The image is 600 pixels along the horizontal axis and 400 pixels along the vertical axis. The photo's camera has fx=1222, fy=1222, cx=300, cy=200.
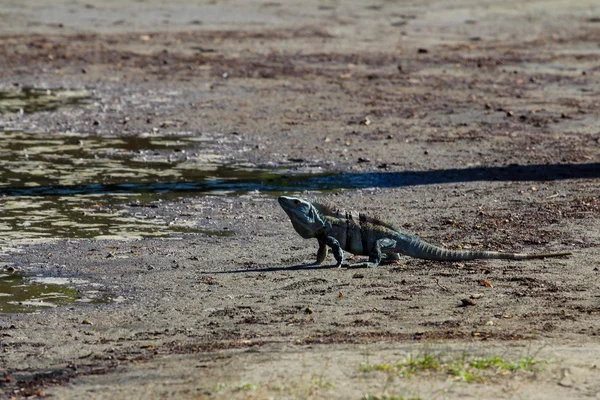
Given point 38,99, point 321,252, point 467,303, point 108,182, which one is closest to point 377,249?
point 321,252

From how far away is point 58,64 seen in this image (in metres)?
22.3

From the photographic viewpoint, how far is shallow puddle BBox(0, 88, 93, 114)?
60.9 feet

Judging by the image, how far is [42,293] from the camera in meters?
9.38

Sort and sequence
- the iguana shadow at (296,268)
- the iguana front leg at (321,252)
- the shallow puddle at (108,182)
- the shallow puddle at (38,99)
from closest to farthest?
1. the iguana shadow at (296,268)
2. the iguana front leg at (321,252)
3. the shallow puddle at (108,182)
4. the shallow puddle at (38,99)

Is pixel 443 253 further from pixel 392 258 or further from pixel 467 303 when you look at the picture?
pixel 467 303

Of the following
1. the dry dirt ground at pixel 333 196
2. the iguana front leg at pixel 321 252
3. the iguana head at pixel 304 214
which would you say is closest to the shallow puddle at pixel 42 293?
the dry dirt ground at pixel 333 196

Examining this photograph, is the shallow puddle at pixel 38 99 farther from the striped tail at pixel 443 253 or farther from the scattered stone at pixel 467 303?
the scattered stone at pixel 467 303

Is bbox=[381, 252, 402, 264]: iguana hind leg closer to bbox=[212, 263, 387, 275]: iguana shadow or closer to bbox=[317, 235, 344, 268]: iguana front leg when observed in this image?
bbox=[212, 263, 387, 275]: iguana shadow

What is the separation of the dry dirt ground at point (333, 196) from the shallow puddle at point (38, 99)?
40cm

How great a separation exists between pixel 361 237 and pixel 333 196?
3.11 metres

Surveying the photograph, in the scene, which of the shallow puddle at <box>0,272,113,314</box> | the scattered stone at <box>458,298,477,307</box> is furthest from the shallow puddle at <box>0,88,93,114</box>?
the scattered stone at <box>458,298,477,307</box>

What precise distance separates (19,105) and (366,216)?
1005cm

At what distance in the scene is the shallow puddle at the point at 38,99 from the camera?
60.9 feet

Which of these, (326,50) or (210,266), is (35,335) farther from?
(326,50)
